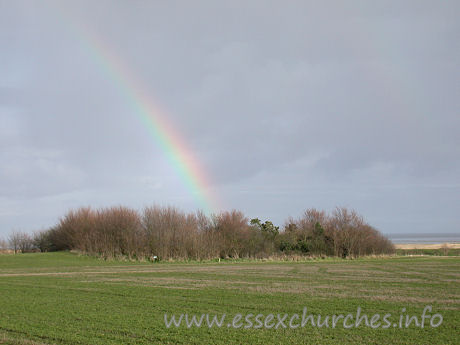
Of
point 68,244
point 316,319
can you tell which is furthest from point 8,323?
point 68,244

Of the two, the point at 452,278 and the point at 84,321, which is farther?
the point at 452,278

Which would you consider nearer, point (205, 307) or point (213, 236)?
point (205, 307)

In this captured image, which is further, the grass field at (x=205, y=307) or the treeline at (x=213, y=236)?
the treeline at (x=213, y=236)

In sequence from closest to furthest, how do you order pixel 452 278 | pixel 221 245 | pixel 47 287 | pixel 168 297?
pixel 168 297
pixel 47 287
pixel 452 278
pixel 221 245

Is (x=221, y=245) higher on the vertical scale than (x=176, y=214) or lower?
lower

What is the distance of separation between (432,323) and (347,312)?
2.47m

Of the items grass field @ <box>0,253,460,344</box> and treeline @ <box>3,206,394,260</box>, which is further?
treeline @ <box>3,206,394,260</box>

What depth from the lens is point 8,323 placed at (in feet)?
40.6

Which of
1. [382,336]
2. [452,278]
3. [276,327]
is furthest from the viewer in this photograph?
[452,278]

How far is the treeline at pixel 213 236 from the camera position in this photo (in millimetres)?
57312

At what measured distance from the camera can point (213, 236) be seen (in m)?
59.6

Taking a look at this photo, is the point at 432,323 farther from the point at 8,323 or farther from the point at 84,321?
the point at 8,323

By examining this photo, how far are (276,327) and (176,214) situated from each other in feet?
167

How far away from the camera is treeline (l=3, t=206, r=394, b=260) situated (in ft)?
188
